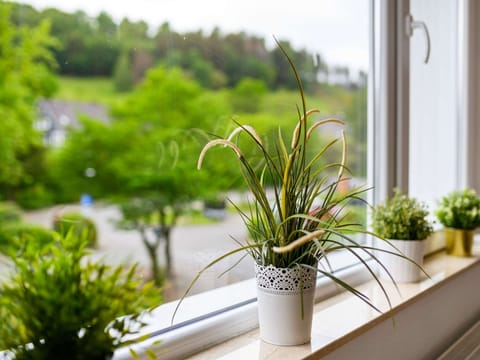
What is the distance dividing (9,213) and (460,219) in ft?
4.69

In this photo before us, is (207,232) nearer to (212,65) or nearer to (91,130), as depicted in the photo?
(91,130)

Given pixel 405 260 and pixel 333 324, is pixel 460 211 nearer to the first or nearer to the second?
pixel 405 260

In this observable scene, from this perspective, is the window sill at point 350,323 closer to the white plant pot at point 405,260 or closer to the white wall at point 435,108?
the white plant pot at point 405,260

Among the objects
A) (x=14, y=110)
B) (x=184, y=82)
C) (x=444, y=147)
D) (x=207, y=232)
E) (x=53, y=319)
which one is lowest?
(x=207, y=232)

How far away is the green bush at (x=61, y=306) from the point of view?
613 mm

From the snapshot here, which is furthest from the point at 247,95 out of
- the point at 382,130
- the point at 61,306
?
the point at 61,306

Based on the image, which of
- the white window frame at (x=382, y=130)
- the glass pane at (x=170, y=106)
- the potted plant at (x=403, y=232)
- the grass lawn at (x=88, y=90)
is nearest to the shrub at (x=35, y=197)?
the glass pane at (x=170, y=106)

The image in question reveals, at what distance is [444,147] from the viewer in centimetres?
215

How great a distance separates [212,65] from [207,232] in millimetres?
1254

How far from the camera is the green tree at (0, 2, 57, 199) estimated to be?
4.51 ft

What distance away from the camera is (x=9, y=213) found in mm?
1222

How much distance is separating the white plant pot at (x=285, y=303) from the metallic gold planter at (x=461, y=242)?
98cm

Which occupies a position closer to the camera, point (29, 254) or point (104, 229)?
point (29, 254)

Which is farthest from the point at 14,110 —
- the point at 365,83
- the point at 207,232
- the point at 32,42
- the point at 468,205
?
the point at 468,205
